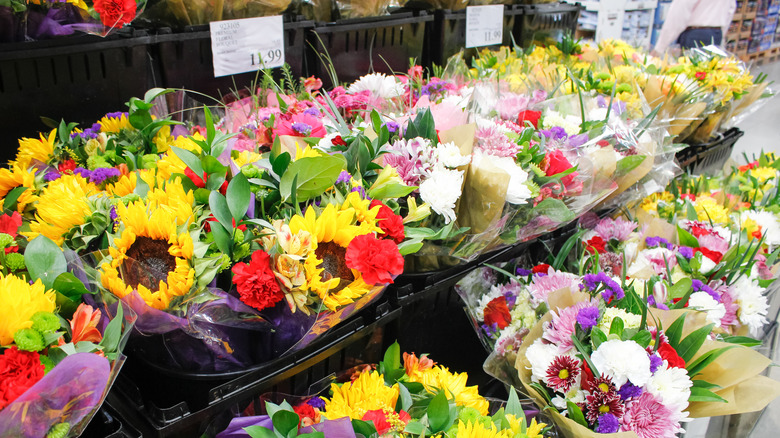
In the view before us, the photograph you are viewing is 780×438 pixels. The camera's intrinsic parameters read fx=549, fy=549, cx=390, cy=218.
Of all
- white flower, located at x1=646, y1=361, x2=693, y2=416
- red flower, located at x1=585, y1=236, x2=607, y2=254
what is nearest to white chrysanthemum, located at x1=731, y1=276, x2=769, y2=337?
red flower, located at x1=585, y1=236, x2=607, y2=254

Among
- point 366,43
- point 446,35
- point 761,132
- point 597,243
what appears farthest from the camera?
point 761,132

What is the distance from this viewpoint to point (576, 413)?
91cm

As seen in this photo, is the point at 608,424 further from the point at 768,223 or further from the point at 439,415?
the point at 768,223

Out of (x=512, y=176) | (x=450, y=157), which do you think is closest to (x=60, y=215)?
(x=450, y=157)

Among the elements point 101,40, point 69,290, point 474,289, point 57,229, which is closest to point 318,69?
point 101,40

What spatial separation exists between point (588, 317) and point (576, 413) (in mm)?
163

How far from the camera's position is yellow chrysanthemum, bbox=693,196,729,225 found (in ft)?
5.70

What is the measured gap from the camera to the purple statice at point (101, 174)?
1.01 metres

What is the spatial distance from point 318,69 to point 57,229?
124 centimetres

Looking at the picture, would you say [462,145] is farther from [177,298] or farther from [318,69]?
[318,69]

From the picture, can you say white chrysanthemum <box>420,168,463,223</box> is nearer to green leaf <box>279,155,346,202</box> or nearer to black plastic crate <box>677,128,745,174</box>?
green leaf <box>279,155,346,202</box>

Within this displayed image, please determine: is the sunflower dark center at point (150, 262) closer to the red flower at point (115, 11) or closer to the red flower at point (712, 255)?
the red flower at point (115, 11)

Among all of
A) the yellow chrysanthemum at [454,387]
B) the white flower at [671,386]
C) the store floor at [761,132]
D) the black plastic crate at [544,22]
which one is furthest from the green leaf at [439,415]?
the store floor at [761,132]

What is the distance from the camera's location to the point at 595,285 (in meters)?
1.11
